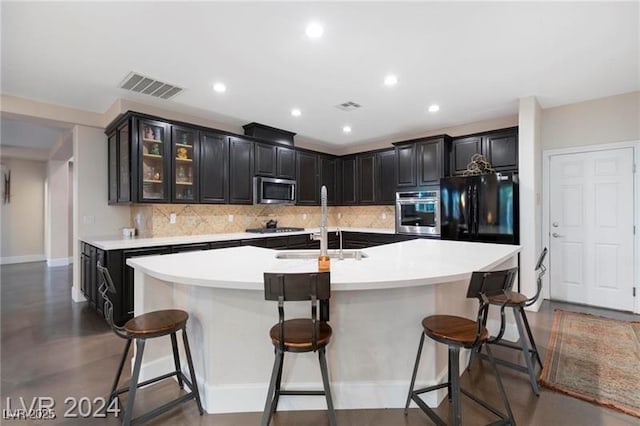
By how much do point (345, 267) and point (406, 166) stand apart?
3.75m

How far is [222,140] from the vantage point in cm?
452

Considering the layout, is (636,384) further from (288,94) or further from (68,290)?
(68,290)

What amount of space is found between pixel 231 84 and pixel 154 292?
2.32 meters

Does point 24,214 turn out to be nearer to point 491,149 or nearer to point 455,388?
point 455,388

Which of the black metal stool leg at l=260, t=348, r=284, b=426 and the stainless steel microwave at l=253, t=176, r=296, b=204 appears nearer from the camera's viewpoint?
the black metal stool leg at l=260, t=348, r=284, b=426

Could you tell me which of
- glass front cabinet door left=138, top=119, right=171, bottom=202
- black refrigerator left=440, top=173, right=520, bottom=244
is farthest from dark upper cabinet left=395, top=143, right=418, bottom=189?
glass front cabinet door left=138, top=119, right=171, bottom=202

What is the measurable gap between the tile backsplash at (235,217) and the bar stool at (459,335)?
3674mm

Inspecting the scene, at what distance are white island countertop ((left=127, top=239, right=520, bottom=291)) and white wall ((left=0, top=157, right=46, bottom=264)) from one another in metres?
7.85

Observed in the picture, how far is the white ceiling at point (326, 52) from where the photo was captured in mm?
2162

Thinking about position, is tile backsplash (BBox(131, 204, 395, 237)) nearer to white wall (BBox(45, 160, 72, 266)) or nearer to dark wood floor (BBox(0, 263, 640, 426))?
dark wood floor (BBox(0, 263, 640, 426))

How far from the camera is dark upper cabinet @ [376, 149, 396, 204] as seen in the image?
5.56 metres

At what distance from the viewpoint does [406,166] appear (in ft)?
Result: 17.3

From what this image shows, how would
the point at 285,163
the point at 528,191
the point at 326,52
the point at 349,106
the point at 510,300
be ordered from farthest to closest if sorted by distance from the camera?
the point at 285,163, the point at 349,106, the point at 528,191, the point at 326,52, the point at 510,300

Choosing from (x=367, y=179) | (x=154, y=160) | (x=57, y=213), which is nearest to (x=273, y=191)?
(x=154, y=160)
